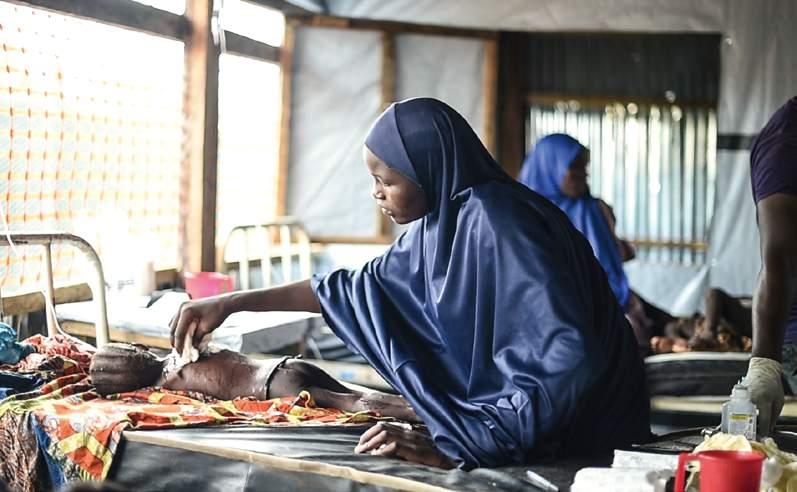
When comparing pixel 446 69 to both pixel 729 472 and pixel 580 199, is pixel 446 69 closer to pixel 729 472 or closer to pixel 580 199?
pixel 580 199

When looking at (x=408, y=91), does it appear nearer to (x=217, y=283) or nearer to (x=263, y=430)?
(x=217, y=283)

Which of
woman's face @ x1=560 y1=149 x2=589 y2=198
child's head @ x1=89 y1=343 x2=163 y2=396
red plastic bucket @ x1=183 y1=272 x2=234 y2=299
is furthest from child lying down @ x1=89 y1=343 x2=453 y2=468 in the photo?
woman's face @ x1=560 y1=149 x2=589 y2=198

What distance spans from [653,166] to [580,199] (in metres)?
1.77

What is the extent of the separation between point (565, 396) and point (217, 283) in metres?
2.79

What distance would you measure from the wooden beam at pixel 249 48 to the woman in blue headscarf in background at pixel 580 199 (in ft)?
5.92

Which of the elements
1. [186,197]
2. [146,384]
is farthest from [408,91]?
[146,384]

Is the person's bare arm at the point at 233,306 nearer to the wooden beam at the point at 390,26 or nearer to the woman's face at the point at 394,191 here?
the woman's face at the point at 394,191

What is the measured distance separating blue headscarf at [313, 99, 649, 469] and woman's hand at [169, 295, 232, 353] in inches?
18.0

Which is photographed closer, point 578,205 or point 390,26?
point 578,205

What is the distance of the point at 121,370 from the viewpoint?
10.7 ft

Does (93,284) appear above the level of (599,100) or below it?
below

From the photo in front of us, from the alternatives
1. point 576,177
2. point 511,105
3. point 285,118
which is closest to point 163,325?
point 576,177

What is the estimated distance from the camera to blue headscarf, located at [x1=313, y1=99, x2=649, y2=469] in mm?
2393

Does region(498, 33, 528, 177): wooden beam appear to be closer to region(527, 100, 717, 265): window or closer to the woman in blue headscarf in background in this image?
region(527, 100, 717, 265): window
